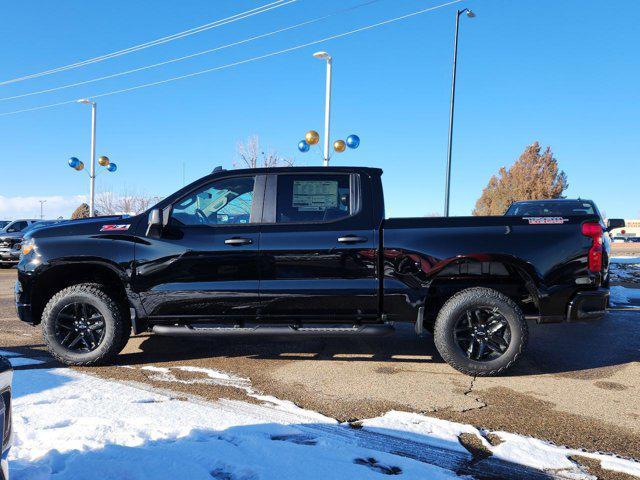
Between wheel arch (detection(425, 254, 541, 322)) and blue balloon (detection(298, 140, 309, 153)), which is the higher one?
blue balloon (detection(298, 140, 309, 153))

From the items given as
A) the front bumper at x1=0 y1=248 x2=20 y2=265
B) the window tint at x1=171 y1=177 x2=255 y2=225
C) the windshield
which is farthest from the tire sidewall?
the front bumper at x1=0 y1=248 x2=20 y2=265

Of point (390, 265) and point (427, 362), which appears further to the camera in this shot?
point (427, 362)

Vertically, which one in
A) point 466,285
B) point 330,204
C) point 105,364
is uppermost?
point 330,204

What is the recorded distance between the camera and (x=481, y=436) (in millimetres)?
3223

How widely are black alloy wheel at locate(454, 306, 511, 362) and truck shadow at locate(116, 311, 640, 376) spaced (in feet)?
1.00

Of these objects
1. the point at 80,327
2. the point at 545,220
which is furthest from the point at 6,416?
the point at 545,220

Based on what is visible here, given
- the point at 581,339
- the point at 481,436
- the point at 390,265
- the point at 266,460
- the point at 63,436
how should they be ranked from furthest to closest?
the point at 581,339
the point at 390,265
the point at 481,436
the point at 63,436
the point at 266,460

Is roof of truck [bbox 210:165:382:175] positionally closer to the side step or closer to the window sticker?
the window sticker

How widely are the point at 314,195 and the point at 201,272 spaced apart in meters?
1.33

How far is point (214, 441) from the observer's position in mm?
3025

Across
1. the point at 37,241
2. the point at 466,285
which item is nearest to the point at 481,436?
the point at 466,285

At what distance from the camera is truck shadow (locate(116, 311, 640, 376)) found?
5094 millimetres

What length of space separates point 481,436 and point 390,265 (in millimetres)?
1749

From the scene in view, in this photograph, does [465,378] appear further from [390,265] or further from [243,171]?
[243,171]
